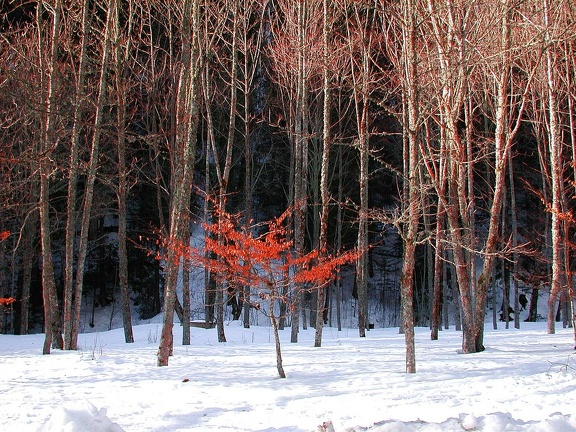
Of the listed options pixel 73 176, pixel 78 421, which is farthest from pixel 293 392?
pixel 73 176

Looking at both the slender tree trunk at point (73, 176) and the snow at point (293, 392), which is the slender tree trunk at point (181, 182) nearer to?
the snow at point (293, 392)

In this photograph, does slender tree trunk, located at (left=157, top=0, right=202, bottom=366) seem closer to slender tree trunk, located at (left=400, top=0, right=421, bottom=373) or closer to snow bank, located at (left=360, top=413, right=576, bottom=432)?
slender tree trunk, located at (left=400, top=0, right=421, bottom=373)

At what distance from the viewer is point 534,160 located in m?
25.8

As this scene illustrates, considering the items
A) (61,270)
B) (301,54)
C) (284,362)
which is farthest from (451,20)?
(61,270)

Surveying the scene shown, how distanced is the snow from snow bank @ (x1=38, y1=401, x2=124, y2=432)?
0.04 ft

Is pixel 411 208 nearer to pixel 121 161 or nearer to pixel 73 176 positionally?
pixel 73 176

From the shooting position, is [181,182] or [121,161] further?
[121,161]

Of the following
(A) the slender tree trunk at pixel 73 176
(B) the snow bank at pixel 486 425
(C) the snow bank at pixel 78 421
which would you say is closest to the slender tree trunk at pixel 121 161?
(A) the slender tree trunk at pixel 73 176

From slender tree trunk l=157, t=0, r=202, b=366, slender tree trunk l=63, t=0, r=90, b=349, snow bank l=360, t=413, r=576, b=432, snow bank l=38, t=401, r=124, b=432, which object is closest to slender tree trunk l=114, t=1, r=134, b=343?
slender tree trunk l=63, t=0, r=90, b=349

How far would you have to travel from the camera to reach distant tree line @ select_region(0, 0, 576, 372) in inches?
366

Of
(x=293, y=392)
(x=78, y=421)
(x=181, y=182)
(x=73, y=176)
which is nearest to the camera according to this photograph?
(x=78, y=421)

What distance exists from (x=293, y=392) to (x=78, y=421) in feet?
10.2

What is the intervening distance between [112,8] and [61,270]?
57.7 ft

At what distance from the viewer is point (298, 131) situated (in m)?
14.6
